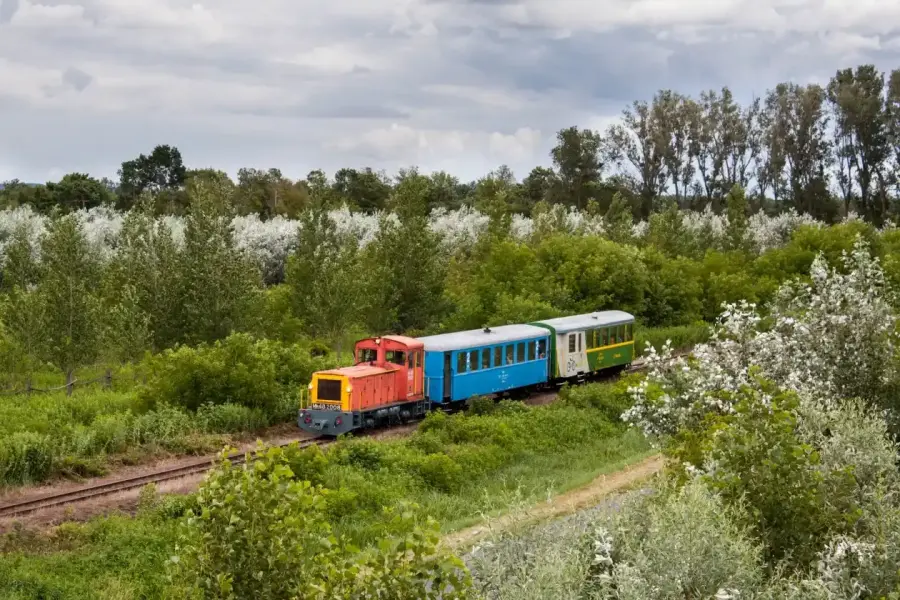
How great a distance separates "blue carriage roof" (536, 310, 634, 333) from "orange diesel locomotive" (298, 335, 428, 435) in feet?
27.6

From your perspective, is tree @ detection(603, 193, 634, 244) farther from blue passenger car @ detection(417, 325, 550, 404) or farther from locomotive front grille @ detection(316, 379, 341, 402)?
locomotive front grille @ detection(316, 379, 341, 402)

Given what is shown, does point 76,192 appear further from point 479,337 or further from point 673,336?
point 479,337

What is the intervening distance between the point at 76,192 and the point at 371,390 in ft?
247

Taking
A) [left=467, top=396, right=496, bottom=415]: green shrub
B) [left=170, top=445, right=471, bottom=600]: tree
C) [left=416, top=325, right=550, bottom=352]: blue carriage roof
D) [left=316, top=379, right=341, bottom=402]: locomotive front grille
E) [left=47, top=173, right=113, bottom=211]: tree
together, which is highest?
[left=47, top=173, right=113, bottom=211]: tree

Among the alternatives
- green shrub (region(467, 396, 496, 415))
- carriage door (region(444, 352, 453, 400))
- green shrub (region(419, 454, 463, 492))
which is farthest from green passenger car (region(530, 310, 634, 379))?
green shrub (region(419, 454, 463, 492))

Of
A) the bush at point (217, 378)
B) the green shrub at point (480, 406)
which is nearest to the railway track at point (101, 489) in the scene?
the bush at point (217, 378)

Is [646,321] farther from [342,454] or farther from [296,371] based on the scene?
[342,454]

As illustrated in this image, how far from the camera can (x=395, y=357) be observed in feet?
102

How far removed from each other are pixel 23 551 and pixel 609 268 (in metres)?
38.9

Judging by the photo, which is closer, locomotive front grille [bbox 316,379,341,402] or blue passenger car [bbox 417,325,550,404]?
locomotive front grille [bbox 316,379,341,402]

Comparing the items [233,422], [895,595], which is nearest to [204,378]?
[233,422]

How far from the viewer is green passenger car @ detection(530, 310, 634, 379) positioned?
38.1 metres

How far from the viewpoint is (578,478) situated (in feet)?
85.6

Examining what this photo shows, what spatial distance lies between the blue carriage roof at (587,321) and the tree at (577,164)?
58.0 metres
